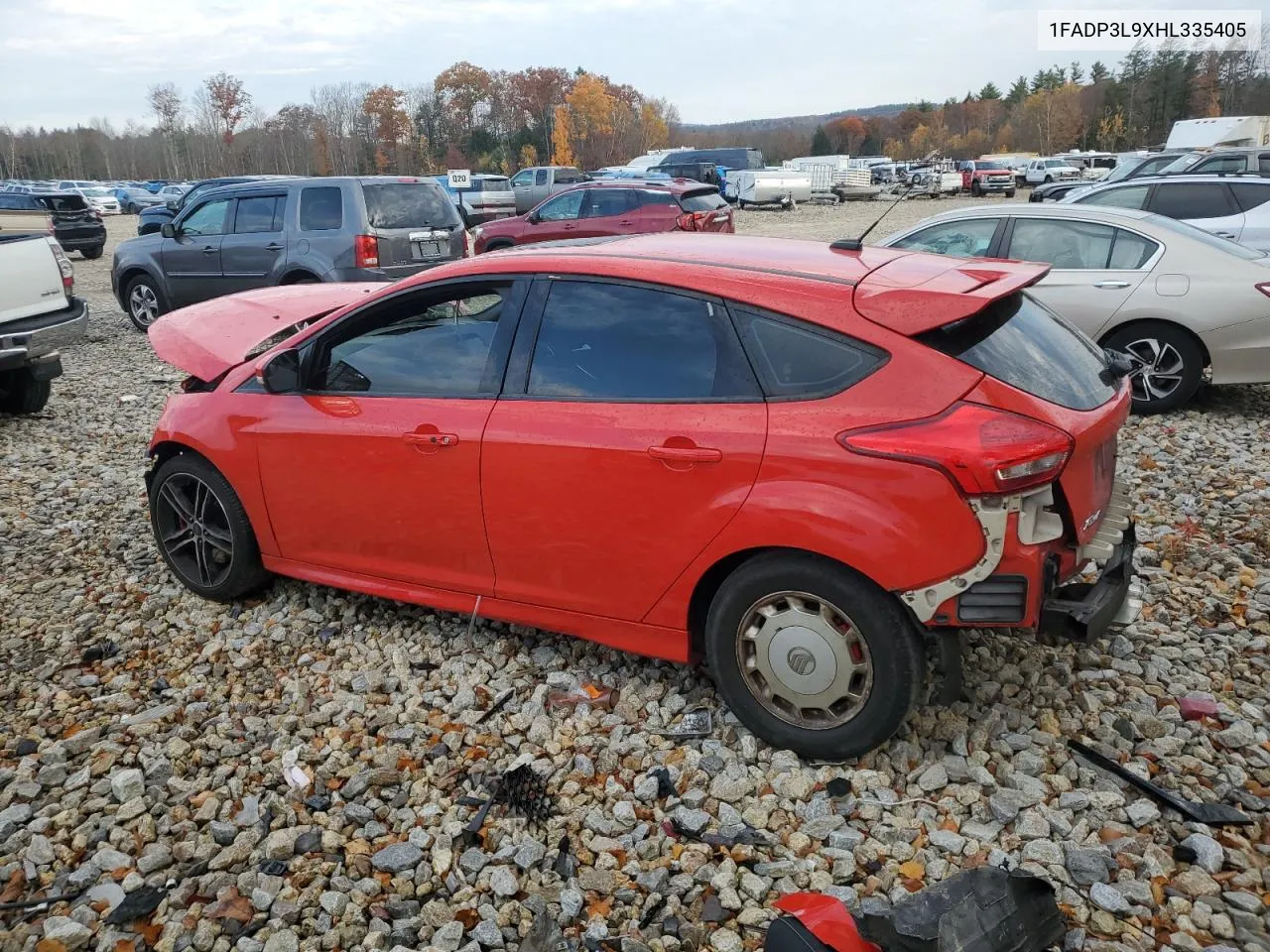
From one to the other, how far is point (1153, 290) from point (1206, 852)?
17.6ft

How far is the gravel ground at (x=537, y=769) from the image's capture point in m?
2.77

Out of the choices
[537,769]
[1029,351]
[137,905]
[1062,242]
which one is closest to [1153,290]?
[1062,242]

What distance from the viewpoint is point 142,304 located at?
13117 millimetres

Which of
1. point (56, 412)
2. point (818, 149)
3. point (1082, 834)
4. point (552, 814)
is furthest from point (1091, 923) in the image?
point (818, 149)

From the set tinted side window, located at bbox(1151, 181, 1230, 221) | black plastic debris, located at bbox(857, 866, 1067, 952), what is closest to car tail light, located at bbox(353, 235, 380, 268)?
black plastic debris, located at bbox(857, 866, 1067, 952)

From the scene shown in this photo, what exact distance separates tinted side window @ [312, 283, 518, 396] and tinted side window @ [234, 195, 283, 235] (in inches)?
328

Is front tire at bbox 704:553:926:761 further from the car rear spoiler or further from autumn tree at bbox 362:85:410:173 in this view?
autumn tree at bbox 362:85:410:173

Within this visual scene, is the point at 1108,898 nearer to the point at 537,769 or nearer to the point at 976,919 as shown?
the point at 976,919

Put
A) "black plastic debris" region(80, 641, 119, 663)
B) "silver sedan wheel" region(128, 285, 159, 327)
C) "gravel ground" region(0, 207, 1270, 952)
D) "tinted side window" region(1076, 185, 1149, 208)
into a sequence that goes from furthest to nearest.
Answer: "silver sedan wheel" region(128, 285, 159, 327) < "tinted side window" region(1076, 185, 1149, 208) < "black plastic debris" region(80, 641, 119, 663) < "gravel ground" region(0, 207, 1270, 952)

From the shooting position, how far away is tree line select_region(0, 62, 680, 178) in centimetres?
9300

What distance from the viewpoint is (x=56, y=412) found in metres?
8.76

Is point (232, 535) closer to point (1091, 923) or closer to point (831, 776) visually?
point (831, 776)

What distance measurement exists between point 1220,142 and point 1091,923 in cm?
4502

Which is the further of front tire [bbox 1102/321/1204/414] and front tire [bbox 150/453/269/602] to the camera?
front tire [bbox 1102/321/1204/414]
